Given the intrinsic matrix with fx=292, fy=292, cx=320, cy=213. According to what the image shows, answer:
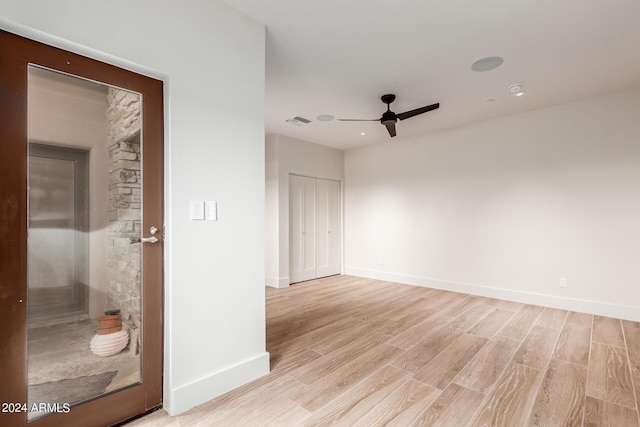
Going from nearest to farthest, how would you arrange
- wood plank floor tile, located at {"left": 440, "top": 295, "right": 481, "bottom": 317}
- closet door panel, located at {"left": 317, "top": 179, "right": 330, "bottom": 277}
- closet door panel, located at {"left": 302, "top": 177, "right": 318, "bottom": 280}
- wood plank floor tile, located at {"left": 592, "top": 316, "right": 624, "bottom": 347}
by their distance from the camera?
1. wood plank floor tile, located at {"left": 592, "top": 316, "right": 624, "bottom": 347}
2. wood plank floor tile, located at {"left": 440, "top": 295, "right": 481, "bottom": 317}
3. closet door panel, located at {"left": 302, "top": 177, "right": 318, "bottom": 280}
4. closet door panel, located at {"left": 317, "top": 179, "right": 330, "bottom": 277}

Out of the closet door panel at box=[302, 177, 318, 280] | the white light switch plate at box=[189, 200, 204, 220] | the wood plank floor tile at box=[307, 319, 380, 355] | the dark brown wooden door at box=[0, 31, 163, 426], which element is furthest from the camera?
the closet door panel at box=[302, 177, 318, 280]

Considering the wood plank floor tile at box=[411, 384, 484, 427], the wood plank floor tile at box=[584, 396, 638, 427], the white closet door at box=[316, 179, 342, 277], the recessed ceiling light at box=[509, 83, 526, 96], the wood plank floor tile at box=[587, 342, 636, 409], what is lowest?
the wood plank floor tile at box=[587, 342, 636, 409]

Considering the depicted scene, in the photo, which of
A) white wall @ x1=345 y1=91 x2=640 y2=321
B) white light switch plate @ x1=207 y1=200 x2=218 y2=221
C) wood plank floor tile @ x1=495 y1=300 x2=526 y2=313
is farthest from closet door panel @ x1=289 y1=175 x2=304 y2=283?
white light switch plate @ x1=207 y1=200 x2=218 y2=221

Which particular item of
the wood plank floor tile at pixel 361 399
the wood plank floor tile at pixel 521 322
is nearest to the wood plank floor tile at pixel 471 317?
the wood plank floor tile at pixel 521 322

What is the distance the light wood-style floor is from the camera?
5.84 feet

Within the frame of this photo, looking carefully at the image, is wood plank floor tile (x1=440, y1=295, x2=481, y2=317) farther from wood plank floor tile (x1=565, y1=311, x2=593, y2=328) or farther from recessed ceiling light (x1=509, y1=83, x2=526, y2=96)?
recessed ceiling light (x1=509, y1=83, x2=526, y2=96)

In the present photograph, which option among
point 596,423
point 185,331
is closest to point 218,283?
point 185,331

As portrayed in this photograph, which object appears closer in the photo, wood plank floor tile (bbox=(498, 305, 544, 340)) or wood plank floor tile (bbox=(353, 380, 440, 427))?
wood plank floor tile (bbox=(353, 380, 440, 427))

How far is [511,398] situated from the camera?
196cm

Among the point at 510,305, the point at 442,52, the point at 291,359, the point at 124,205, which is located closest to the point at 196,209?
the point at 124,205

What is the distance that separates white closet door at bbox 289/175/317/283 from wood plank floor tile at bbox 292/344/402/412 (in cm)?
303

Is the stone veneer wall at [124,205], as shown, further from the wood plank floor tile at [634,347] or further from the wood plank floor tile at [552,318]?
the wood plank floor tile at [552,318]

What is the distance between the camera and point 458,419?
1747 millimetres

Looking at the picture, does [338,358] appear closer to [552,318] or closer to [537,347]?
[537,347]
